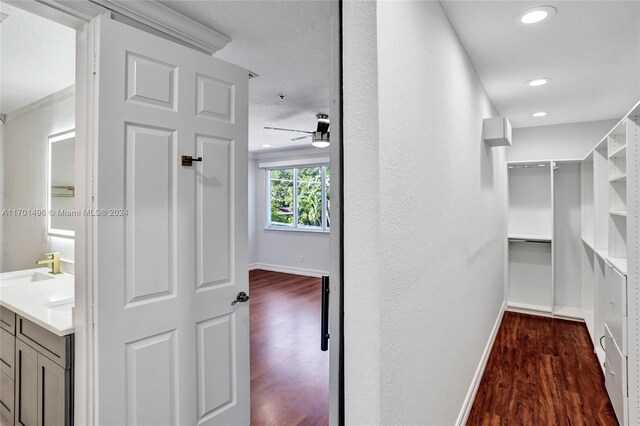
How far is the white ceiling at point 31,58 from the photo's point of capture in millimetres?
1855

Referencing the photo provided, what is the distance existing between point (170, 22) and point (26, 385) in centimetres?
213

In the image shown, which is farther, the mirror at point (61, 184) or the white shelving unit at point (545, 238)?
the white shelving unit at point (545, 238)

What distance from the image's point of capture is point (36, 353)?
5.94 feet

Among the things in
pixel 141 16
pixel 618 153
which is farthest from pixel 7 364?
pixel 618 153

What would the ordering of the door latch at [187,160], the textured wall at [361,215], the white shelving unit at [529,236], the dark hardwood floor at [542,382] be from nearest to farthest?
the textured wall at [361,215]
the door latch at [187,160]
the dark hardwood floor at [542,382]
the white shelving unit at [529,236]

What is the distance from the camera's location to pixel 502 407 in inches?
92.5

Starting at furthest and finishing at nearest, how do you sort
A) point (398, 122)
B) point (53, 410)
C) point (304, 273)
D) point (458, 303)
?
point (304, 273)
point (458, 303)
point (53, 410)
point (398, 122)

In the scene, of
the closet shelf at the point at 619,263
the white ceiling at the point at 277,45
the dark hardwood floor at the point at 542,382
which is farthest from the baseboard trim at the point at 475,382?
the white ceiling at the point at 277,45

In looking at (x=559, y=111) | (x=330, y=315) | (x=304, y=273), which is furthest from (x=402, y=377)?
(x=304, y=273)

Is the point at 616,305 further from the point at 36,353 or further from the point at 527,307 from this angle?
the point at 36,353

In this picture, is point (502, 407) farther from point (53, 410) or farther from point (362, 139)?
point (53, 410)

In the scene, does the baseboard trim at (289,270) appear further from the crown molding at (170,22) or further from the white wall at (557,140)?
the crown molding at (170,22)

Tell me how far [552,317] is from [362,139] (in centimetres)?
448

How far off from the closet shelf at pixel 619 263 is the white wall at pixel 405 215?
888mm
